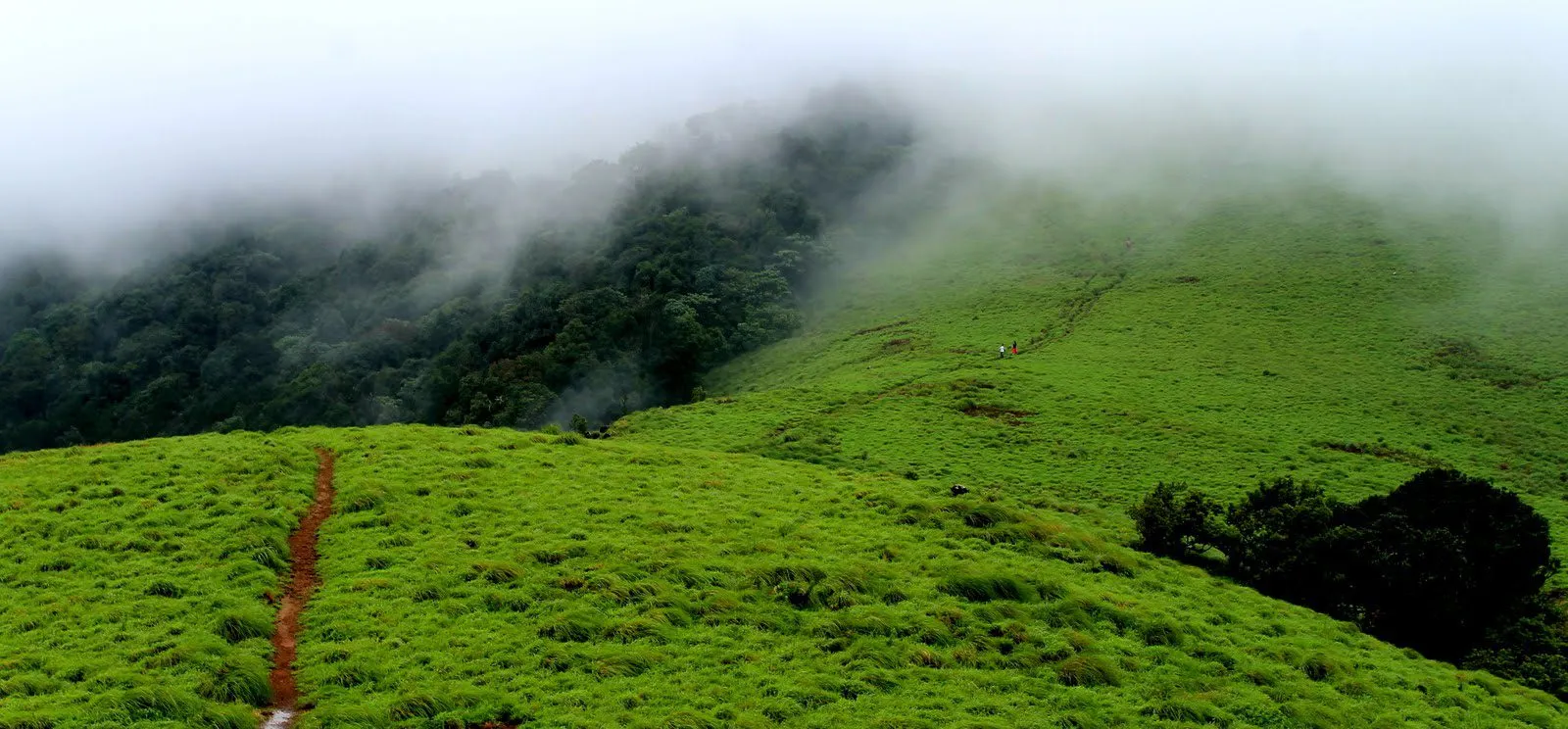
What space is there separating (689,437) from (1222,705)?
3221cm

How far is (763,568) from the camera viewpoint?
22.5m

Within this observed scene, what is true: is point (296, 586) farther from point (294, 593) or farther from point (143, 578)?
point (143, 578)

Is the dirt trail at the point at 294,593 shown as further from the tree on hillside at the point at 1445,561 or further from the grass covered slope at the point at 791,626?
the tree on hillside at the point at 1445,561

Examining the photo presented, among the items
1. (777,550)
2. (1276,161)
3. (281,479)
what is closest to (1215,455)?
(777,550)

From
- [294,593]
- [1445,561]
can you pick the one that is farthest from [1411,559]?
[294,593]

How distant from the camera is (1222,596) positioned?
82.8 ft

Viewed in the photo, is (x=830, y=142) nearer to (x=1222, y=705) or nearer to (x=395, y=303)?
(x=395, y=303)

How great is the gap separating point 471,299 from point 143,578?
92.9 meters

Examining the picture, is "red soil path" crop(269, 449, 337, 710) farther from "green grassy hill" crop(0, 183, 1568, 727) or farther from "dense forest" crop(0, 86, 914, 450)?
"dense forest" crop(0, 86, 914, 450)

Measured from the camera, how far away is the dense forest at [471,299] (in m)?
86.5

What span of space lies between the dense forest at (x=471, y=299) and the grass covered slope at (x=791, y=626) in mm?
50302

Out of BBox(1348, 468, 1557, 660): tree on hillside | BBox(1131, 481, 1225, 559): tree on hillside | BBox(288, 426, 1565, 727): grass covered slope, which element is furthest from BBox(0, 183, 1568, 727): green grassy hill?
BBox(1348, 468, 1557, 660): tree on hillside

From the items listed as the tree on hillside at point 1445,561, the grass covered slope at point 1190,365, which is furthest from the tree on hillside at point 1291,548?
the grass covered slope at point 1190,365

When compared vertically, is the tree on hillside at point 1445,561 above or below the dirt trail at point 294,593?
below
